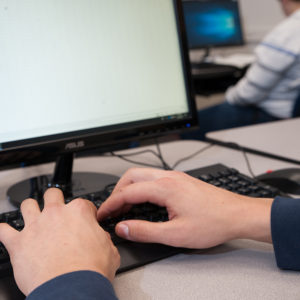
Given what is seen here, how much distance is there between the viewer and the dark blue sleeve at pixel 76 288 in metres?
0.41

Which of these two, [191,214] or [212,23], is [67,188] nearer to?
[191,214]

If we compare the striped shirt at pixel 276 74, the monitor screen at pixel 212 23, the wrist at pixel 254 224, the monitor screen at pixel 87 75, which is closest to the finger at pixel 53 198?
the monitor screen at pixel 87 75

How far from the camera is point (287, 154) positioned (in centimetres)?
97

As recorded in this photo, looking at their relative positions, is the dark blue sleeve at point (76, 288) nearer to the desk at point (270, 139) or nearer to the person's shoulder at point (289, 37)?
the desk at point (270, 139)

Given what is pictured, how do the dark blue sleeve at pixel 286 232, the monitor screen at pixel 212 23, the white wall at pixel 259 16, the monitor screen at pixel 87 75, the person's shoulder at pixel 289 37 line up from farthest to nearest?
the white wall at pixel 259 16, the monitor screen at pixel 212 23, the person's shoulder at pixel 289 37, the monitor screen at pixel 87 75, the dark blue sleeve at pixel 286 232

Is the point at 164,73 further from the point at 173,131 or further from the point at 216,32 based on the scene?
the point at 216,32

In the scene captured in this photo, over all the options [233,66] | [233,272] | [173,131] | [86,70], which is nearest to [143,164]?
[173,131]

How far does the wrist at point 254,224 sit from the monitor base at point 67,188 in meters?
0.26

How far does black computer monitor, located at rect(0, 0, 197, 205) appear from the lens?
26.7 inches

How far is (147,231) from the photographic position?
0.54 meters

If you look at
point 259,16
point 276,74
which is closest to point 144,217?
point 276,74

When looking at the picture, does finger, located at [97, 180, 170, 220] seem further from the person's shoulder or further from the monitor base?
the person's shoulder

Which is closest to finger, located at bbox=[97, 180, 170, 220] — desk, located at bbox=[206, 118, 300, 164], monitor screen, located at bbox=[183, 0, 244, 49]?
desk, located at bbox=[206, 118, 300, 164]

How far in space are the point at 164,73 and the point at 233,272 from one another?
0.44 metres
